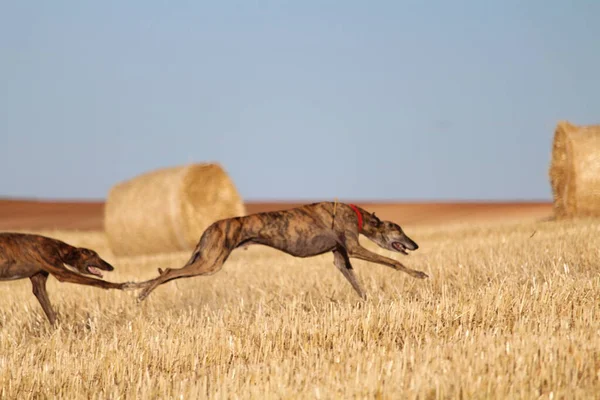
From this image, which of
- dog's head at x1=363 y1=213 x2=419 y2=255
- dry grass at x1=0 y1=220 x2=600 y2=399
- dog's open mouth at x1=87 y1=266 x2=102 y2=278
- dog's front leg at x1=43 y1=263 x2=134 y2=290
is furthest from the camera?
dog's head at x1=363 y1=213 x2=419 y2=255

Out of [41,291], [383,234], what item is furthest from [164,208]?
[383,234]

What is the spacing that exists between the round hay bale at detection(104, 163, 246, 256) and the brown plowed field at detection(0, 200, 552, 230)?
12.1m

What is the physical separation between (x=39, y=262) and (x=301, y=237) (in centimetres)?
278

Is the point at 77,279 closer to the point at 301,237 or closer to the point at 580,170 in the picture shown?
the point at 301,237

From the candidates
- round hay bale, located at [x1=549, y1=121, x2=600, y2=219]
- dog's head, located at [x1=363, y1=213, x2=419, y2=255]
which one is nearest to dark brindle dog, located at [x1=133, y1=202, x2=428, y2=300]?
dog's head, located at [x1=363, y1=213, x2=419, y2=255]

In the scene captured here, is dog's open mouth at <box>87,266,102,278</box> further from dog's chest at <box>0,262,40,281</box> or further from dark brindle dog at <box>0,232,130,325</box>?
dog's chest at <box>0,262,40,281</box>

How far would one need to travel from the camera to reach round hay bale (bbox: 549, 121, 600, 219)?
16391 millimetres

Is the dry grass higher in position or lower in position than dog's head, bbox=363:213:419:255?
lower

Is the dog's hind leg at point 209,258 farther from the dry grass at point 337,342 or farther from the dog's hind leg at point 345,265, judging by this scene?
the dog's hind leg at point 345,265

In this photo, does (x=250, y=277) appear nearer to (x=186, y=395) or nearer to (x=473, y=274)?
(x=473, y=274)

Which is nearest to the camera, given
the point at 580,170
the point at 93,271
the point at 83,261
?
the point at 83,261

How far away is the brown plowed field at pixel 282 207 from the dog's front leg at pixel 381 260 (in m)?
19.6

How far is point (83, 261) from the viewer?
355 inches

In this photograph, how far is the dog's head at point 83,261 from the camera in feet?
29.2
